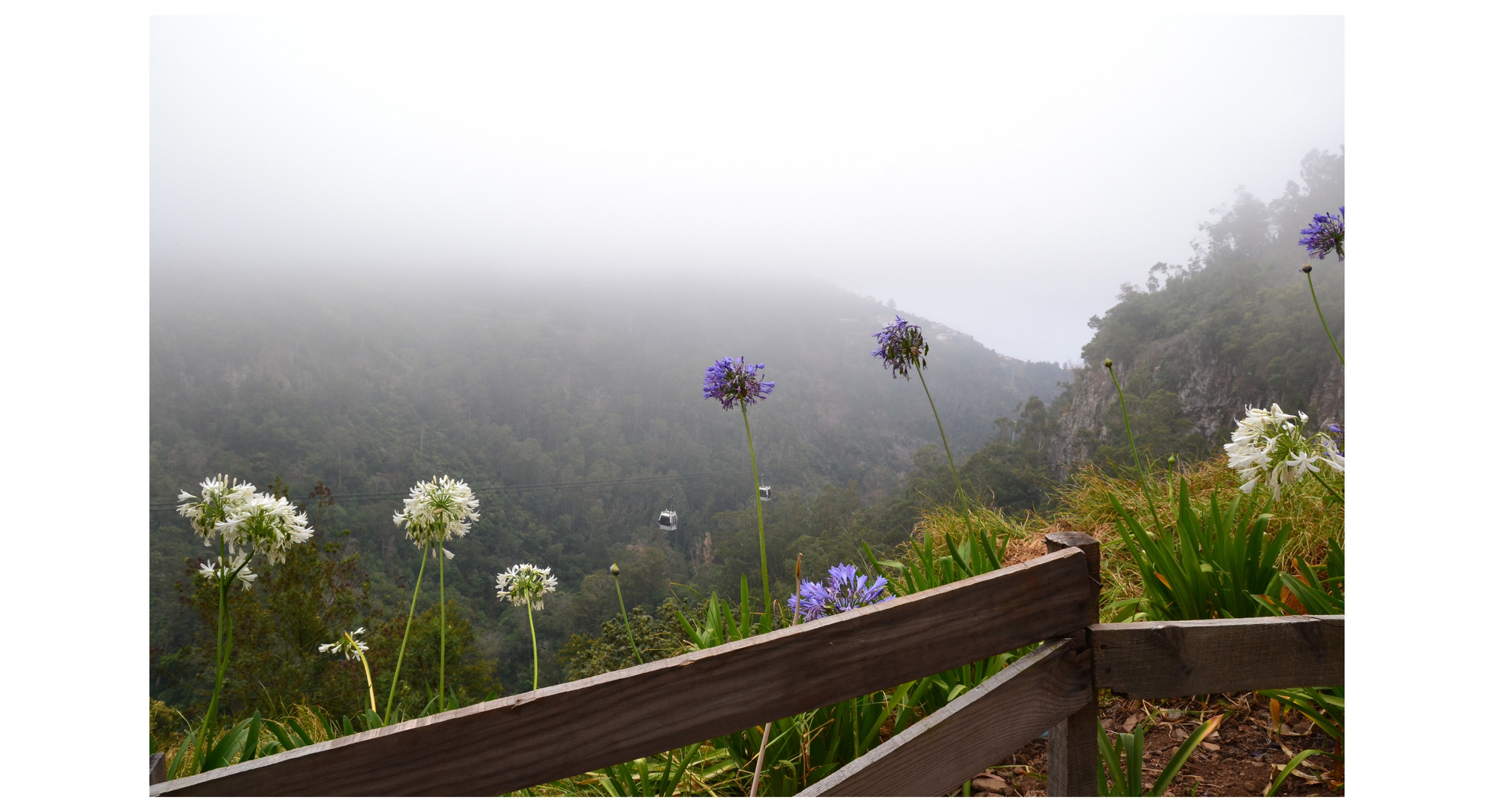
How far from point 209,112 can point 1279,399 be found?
2144 centimetres

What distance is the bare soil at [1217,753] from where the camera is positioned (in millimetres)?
1044

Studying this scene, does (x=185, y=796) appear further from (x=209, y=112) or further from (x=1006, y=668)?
(x=209, y=112)

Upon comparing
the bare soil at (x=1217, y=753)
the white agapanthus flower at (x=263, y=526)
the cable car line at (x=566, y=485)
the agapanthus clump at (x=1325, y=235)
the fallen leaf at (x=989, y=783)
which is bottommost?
the cable car line at (x=566, y=485)

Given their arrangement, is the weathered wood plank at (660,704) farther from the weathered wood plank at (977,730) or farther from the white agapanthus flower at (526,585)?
the white agapanthus flower at (526,585)

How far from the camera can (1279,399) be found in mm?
5285

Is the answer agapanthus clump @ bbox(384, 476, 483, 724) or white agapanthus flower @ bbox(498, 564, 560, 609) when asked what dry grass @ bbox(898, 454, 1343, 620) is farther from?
agapanthus clump @ bbox(384, 476, 483, 724)

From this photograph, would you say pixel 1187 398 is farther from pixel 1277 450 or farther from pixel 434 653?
pixel 434 653

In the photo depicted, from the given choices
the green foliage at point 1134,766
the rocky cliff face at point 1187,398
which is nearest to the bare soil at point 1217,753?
the green foliage at point 1134,766

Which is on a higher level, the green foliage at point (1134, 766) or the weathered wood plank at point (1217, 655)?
the weathered wood plank at point (1217, 655)

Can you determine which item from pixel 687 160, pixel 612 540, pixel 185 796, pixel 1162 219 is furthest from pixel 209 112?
pixel 1162 219

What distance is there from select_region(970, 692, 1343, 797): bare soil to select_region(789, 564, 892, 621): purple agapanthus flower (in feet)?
1.33

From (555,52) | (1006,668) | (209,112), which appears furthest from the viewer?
(209,112)

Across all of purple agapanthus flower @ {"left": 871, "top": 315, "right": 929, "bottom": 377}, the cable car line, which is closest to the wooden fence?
purple agapanthus flower @ {"left": 871, "top": 315, "right": 929, "bottom": 377}

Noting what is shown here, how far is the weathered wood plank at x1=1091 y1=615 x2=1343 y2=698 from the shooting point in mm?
775
